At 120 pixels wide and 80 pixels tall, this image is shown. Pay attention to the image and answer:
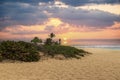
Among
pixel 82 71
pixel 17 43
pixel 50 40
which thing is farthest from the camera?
pixel 50 40

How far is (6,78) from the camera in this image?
14953 mm

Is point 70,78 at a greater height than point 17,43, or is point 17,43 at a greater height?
point 17,43

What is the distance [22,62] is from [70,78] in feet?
25.7

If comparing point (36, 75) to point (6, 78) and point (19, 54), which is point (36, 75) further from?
point (19, 54)

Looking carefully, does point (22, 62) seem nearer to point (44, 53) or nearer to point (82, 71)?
point (44, 53)

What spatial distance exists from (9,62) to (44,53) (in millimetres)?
3885

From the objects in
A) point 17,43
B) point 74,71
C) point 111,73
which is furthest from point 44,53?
point 111,73

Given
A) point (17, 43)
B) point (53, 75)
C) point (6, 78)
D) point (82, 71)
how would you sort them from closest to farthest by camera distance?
point (6, 78) → point (53, 75) → point (82, 71) → point (17, 43)

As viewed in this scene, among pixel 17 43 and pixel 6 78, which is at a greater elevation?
pixel 17 43

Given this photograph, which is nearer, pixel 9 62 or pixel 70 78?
pixel 70 78

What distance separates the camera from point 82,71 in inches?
685

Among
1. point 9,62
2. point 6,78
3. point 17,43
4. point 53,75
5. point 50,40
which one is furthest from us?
point 50,40

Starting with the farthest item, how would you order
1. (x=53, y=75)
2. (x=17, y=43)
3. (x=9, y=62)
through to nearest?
(x=17, y=43) < (x=9, y=62) < (x=53, y=75)

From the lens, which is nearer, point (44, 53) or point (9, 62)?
point (9, 62)
